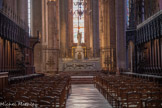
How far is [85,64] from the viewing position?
38.4m

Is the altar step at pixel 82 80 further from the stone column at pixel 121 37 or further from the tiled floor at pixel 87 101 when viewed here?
the tiled floor at pixel 87 101

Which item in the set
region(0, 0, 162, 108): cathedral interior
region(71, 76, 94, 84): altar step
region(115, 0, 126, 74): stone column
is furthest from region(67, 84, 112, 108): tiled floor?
region(115, 0, 126, 74): stone column

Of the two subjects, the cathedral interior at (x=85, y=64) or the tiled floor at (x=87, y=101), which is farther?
the tiled floor at (x=87, y=101)

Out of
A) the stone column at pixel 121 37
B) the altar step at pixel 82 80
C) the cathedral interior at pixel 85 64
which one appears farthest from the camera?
the stone column at pixel 121 37

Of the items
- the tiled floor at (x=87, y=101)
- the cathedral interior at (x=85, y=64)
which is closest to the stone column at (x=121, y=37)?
the cathedral interior at (x=85, y=64)

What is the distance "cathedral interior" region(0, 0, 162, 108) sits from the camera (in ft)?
26.6

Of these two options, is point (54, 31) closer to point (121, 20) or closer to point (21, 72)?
point (121, 20)

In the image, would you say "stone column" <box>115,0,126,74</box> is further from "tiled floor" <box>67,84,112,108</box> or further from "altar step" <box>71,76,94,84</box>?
"tiled floor" <box>67,84,112,108</box>

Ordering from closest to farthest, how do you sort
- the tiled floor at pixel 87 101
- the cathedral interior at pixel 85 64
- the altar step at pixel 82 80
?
the cathedral interior at pixel 85 64 → the tiled floor at pixel 87 101 → the altar step at pixel 82 80

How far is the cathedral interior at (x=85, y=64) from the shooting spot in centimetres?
812

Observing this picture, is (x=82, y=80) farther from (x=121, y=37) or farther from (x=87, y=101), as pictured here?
(x=87, y=101)

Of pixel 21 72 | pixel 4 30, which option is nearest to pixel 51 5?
pixel 21 72

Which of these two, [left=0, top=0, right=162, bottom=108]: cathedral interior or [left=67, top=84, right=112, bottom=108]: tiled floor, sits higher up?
[left=0, top=0, right=162, bottom=108]: cathedral interior

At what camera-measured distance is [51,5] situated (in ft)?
112
